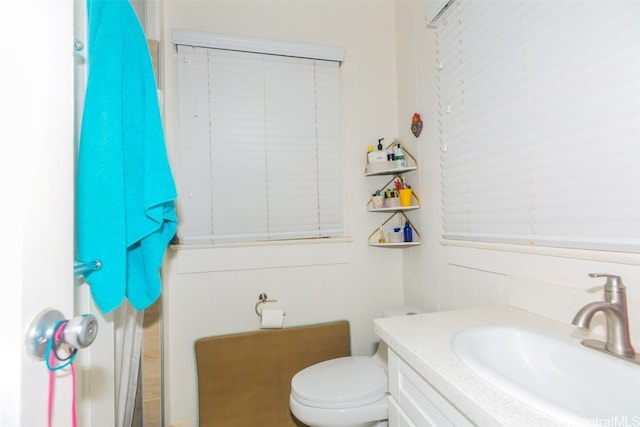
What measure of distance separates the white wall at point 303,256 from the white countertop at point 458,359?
2.92 ft

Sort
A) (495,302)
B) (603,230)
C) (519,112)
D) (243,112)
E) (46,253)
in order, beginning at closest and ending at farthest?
(46,253), (603,230), (519,112), (495,302), (243,112)

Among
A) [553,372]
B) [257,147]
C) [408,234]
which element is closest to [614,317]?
[553,372]

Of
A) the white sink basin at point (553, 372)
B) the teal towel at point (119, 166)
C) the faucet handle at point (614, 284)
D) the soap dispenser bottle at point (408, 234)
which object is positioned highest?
the teal towel at point (119, 166)

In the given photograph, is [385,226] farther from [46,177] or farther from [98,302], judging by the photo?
[46,177]

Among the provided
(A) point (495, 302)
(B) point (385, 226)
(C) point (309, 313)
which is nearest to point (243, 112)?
(B) point (385, 226)

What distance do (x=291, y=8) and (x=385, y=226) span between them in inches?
59.4

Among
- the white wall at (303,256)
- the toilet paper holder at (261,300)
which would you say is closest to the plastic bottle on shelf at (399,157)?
the white wall at (303,256)

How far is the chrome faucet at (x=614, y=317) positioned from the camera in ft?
2.19

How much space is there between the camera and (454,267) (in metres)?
1.47

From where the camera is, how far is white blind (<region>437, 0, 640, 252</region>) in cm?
79

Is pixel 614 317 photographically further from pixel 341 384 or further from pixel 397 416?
pixel 341 384

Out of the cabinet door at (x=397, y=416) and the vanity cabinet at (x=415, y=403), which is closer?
the vanity cabinet at (x=415, y=403)

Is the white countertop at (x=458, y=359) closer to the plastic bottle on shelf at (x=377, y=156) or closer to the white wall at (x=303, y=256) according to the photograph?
the white wall at (x=303, y=256)

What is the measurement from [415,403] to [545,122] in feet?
3.18
